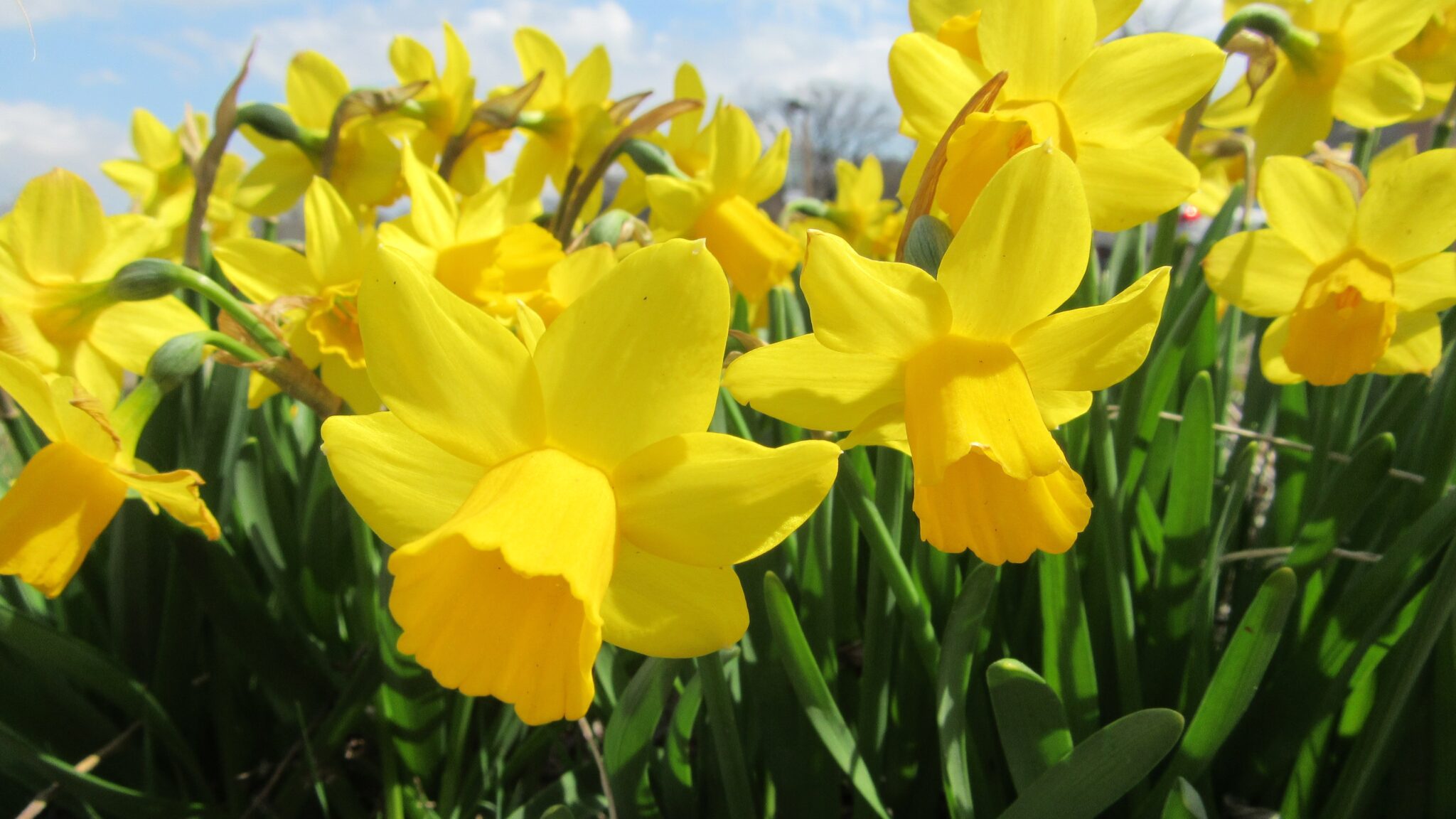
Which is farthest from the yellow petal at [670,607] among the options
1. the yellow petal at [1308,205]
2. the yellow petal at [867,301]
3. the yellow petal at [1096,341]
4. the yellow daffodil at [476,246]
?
the yellow petal at [1308,205]

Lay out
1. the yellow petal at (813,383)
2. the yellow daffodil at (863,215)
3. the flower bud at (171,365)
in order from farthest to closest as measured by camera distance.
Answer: the yellow daffodil at (863,215) → the flower bud at (171,365) → the yellow petal at (813,383)

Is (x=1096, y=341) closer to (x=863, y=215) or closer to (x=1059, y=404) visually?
(x=1059, y=404)

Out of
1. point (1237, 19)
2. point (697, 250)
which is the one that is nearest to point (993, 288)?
point (697, 250)

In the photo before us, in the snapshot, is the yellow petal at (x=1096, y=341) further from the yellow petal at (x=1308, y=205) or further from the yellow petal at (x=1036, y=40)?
the yellow petal at (x=1308, y=205)

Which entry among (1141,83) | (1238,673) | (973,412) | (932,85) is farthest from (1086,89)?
(1238,673)

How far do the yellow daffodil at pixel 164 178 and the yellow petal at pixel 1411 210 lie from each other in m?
2.18

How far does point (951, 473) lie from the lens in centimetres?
79

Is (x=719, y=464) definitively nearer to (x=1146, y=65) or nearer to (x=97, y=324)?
(x=1146, y=65)

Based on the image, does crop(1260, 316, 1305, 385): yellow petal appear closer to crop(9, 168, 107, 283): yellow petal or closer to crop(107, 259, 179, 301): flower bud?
crop(107, 259, 179, 301): flower bud

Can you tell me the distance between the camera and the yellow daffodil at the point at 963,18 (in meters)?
0.98

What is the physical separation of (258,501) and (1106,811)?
139cm

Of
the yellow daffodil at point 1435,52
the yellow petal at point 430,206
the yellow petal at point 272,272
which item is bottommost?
the yellow petal at point 272,272

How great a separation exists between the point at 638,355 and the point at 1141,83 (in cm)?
63

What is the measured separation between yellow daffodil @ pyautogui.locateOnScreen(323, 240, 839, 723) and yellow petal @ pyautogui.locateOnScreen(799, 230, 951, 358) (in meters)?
0.11
